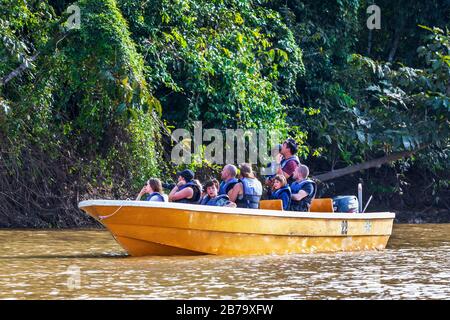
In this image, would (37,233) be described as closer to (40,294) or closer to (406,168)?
(40,294)

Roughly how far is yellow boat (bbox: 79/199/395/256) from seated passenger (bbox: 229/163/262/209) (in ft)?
0.62

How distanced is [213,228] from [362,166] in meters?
10.8

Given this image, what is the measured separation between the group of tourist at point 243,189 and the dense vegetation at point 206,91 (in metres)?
3.48

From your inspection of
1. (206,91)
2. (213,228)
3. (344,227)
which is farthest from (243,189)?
(206,91)

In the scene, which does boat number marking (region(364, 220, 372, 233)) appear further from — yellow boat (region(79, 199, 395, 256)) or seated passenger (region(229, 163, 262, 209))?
seated passenger (region(229, 163, 262, 209))

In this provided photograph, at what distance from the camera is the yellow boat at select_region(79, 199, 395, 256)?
45.2ft

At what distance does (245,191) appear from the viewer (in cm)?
1518

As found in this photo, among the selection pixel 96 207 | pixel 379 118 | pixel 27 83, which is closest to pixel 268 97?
pixel 379 118

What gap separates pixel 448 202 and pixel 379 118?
3.40 m

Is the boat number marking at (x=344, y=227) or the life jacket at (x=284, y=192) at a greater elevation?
the life jacket at (x=284, y=192)

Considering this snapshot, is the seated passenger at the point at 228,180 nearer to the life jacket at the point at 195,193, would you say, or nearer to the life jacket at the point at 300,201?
the life jacket at the point at 195,193

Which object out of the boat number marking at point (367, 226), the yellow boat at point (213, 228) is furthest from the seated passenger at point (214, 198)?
the boat number marking at point (367, 226)

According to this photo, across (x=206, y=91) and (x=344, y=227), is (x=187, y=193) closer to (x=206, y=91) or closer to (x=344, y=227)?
(x=344, y=227)

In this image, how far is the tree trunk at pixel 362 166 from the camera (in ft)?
78.9
